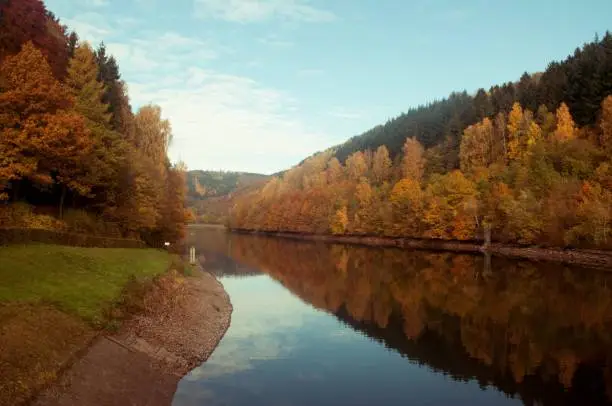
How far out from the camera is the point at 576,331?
101 feet

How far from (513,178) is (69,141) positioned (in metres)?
90.9

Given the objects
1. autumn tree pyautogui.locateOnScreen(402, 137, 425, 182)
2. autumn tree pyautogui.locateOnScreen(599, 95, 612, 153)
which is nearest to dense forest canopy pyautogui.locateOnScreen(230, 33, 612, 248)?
autumn tree pyautogui.locateOnScreen(599, 95, 612, 153)

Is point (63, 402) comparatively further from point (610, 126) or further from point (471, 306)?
point (610, 126)

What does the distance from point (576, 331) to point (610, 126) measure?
69.0 m

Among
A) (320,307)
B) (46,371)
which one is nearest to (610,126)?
(320,307)

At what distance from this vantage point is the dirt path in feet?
47.2

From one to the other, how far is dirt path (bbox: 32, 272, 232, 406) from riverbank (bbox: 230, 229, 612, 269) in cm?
5866

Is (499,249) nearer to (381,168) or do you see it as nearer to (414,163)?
(414,163)

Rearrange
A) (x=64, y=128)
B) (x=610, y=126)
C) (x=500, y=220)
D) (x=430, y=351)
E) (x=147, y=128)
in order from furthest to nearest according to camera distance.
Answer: (x=500, y=220) < (x=610, y=126) < (x=147, y=128) < (x=64, y=128) < (x=430, y=351)

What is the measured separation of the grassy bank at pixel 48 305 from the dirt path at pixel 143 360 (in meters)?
0.60

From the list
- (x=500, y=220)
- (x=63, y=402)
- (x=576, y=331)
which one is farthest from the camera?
(x=500, y=220)

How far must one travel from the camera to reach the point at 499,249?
297ft

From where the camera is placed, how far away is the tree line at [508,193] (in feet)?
250

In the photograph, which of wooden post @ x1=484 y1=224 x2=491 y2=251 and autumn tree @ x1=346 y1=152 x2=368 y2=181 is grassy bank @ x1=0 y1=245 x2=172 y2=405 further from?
autumn tree @ x1=346 y1=152 x2=368 y2=181
